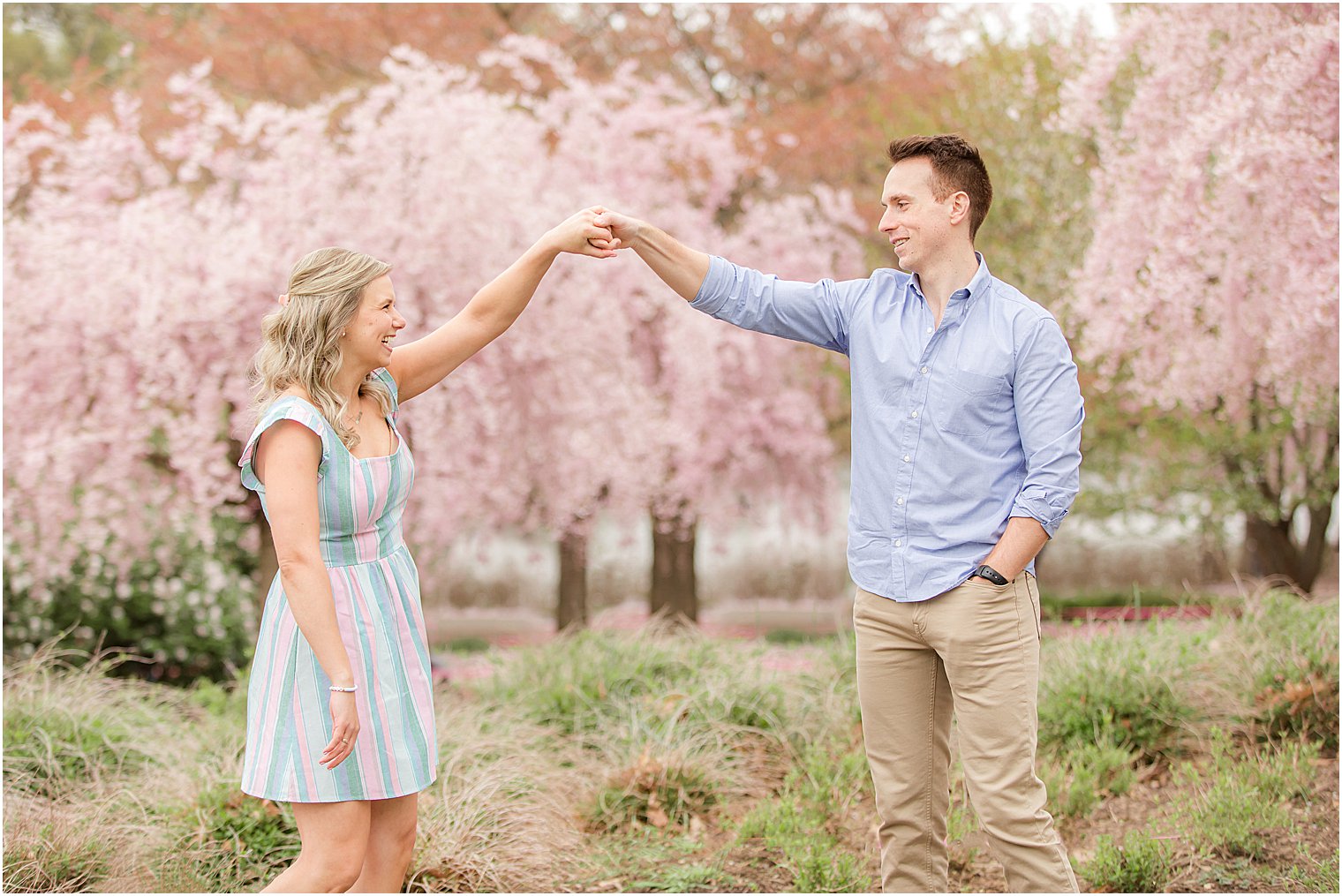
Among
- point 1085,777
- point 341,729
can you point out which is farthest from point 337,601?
point 1085,777

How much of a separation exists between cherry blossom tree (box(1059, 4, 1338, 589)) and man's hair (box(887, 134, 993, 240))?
243cm

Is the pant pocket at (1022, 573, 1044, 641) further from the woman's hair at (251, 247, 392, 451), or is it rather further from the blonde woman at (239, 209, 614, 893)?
the woman's hair at (251, 247, 392, 451)

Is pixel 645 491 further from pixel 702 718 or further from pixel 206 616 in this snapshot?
pixel 702 718

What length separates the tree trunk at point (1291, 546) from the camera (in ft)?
31.9

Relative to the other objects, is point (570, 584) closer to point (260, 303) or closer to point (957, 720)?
point (260, 303)

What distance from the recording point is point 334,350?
7.93 feet

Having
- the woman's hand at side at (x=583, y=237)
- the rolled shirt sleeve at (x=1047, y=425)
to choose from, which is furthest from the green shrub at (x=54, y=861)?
the rolled shirt sleeve at (x=1047, y=425)

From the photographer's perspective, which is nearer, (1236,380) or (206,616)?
(1236,380)

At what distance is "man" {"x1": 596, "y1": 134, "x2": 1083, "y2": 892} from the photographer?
247 cm

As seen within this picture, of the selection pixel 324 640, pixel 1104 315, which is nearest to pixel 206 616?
pixel 324 640

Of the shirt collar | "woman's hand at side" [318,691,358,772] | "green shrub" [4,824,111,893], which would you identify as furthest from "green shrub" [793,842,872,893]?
"green shrub" [4,824,111,893]

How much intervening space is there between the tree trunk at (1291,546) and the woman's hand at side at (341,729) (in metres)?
9.26

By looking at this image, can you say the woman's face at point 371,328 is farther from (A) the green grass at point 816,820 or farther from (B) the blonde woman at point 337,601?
(A) the green grass at point 816,820

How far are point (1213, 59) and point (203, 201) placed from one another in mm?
5464
